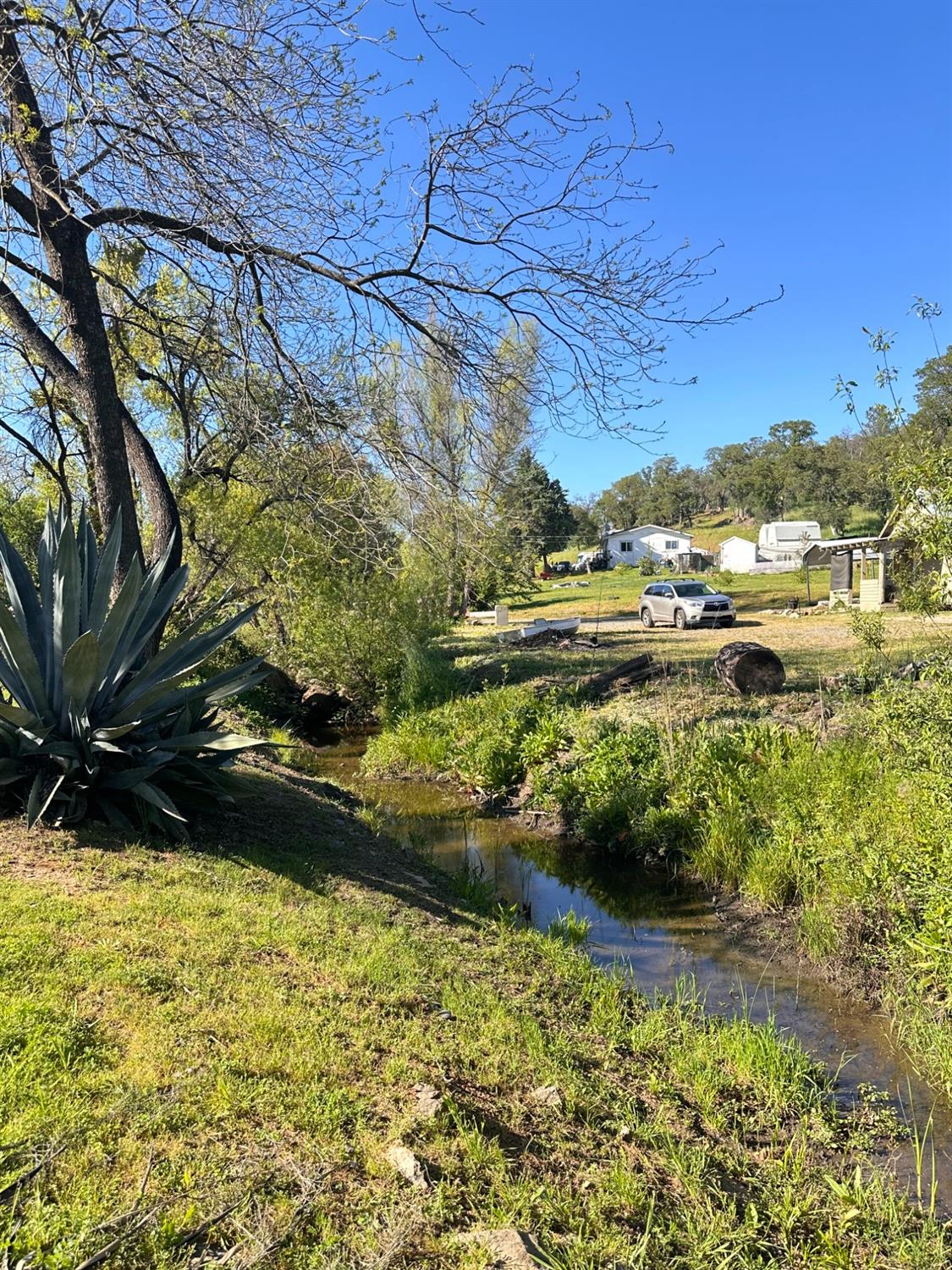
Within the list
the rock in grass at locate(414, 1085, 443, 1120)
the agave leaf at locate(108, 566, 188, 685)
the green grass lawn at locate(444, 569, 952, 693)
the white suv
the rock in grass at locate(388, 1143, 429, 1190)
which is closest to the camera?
the rock in grass at locate(388, 1143, 429, 1190)

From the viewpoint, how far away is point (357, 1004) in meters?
4.01

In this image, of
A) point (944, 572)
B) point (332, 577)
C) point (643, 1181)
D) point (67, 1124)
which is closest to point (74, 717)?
point (67, 1124)

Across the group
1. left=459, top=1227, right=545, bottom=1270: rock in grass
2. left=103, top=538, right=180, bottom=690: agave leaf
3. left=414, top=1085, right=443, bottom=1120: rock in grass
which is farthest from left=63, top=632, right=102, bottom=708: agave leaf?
left=459, top=1227, right=545, bottom=1270: rock in grass

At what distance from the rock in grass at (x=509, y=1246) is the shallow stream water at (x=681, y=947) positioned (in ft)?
7.17

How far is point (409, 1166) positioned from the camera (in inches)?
115

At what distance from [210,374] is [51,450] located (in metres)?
6.81

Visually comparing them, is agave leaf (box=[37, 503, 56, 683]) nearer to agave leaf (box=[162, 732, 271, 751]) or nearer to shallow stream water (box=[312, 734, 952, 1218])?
agave leaf (box=[162, 732, 271, 751])

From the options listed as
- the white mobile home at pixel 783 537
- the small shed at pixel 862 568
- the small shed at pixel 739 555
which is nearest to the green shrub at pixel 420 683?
the small shed at pixel 862 568

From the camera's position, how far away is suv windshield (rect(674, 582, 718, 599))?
2870 centimetres

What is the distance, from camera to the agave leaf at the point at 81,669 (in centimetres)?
526

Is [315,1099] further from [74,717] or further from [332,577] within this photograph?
[332,577]

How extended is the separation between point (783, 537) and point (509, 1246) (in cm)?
6610

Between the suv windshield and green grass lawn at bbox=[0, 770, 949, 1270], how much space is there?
24308 mm

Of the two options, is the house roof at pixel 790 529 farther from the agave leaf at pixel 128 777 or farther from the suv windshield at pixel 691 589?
the agave leaf at pixel 128 777
